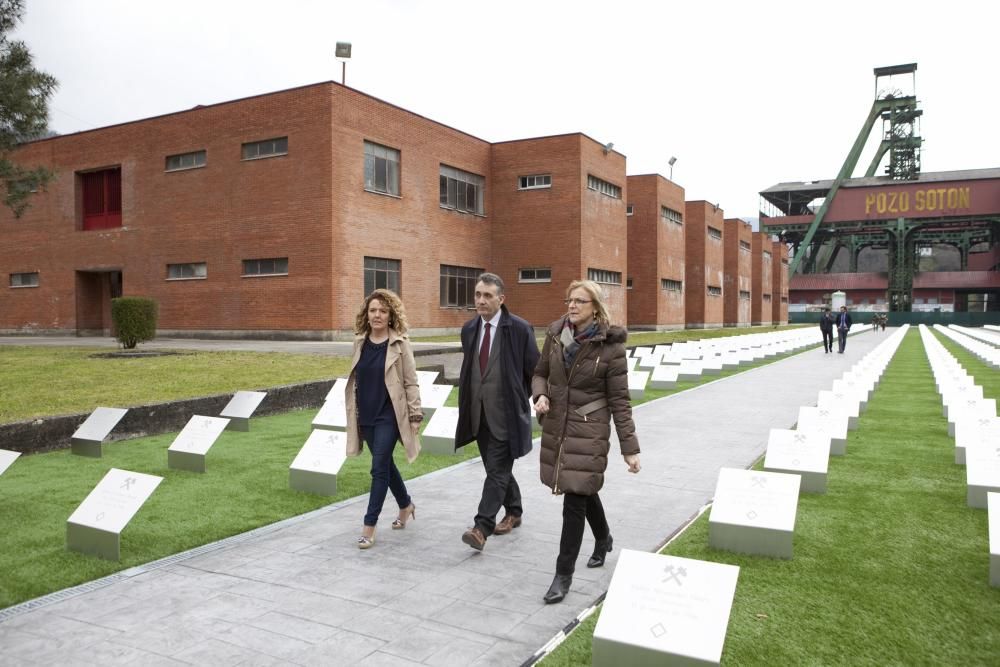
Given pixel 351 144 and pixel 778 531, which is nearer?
pixel 778 531

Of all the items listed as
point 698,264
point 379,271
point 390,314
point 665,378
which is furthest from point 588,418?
point 698,264

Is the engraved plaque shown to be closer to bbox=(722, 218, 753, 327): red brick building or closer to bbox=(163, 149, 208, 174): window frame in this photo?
bbox=(163, 149, 208, 174): window frame

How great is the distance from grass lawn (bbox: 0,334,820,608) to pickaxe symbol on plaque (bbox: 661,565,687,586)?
133 inches

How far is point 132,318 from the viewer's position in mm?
18578

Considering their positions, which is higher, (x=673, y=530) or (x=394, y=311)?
(x=394, y=311)

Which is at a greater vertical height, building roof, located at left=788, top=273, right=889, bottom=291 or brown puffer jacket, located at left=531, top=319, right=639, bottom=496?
building roof, located at left=788, top=273, right=889, bottom=291

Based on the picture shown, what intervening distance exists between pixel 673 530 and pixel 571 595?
1.53 m

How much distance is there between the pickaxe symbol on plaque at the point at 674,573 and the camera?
324 cm

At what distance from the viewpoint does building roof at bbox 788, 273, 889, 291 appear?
8844cm

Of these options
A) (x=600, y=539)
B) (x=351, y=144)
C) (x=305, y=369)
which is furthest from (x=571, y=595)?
(x=351, y=144)

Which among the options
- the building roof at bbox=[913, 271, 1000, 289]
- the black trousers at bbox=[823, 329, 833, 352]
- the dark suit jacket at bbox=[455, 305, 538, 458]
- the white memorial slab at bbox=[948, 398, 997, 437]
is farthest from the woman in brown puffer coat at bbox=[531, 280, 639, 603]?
the building roof at bbox=[913, 271, 1000, 289]

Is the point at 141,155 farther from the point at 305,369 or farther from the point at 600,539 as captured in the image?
the point at 600,539

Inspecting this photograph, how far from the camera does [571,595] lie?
13.6 ft

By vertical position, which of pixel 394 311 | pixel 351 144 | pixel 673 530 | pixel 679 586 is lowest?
pixel 673 530
